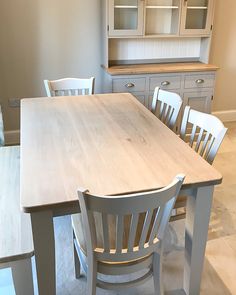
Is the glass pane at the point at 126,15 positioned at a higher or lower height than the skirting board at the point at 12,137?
higher

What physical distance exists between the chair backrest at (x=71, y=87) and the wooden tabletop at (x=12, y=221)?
2.81 feet

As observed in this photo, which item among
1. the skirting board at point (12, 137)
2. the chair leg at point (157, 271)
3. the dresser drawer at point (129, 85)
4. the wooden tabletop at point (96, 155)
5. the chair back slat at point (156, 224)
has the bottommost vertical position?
the skirting board at point (12, 137)

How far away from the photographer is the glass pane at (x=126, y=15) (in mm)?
3174

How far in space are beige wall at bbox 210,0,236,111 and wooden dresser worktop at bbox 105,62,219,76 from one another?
54cm

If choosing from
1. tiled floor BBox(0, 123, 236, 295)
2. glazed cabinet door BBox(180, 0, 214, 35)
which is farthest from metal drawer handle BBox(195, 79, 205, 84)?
tiled floor BBox(0, 123, 236, 295)

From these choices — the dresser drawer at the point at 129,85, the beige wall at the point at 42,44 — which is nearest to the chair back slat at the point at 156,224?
the dresser drawer at the point at 129,85

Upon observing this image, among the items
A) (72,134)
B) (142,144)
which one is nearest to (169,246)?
(142,144)

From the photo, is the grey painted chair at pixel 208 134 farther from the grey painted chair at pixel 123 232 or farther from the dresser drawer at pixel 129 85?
the dresser drawer at pixel 129 85

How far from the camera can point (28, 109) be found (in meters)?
2.13

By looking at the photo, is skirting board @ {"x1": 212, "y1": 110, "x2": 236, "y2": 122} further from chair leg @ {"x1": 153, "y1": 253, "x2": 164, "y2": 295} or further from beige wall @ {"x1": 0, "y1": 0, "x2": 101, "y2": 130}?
chair leg @ {"x1": 153, "y1": 253, "x2": 164, "y2": 295}

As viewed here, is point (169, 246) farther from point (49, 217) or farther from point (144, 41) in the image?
point (144, 41)

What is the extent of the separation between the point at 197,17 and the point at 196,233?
271 centimetres

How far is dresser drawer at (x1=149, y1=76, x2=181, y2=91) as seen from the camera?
3.33m

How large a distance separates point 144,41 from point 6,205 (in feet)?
8.69
